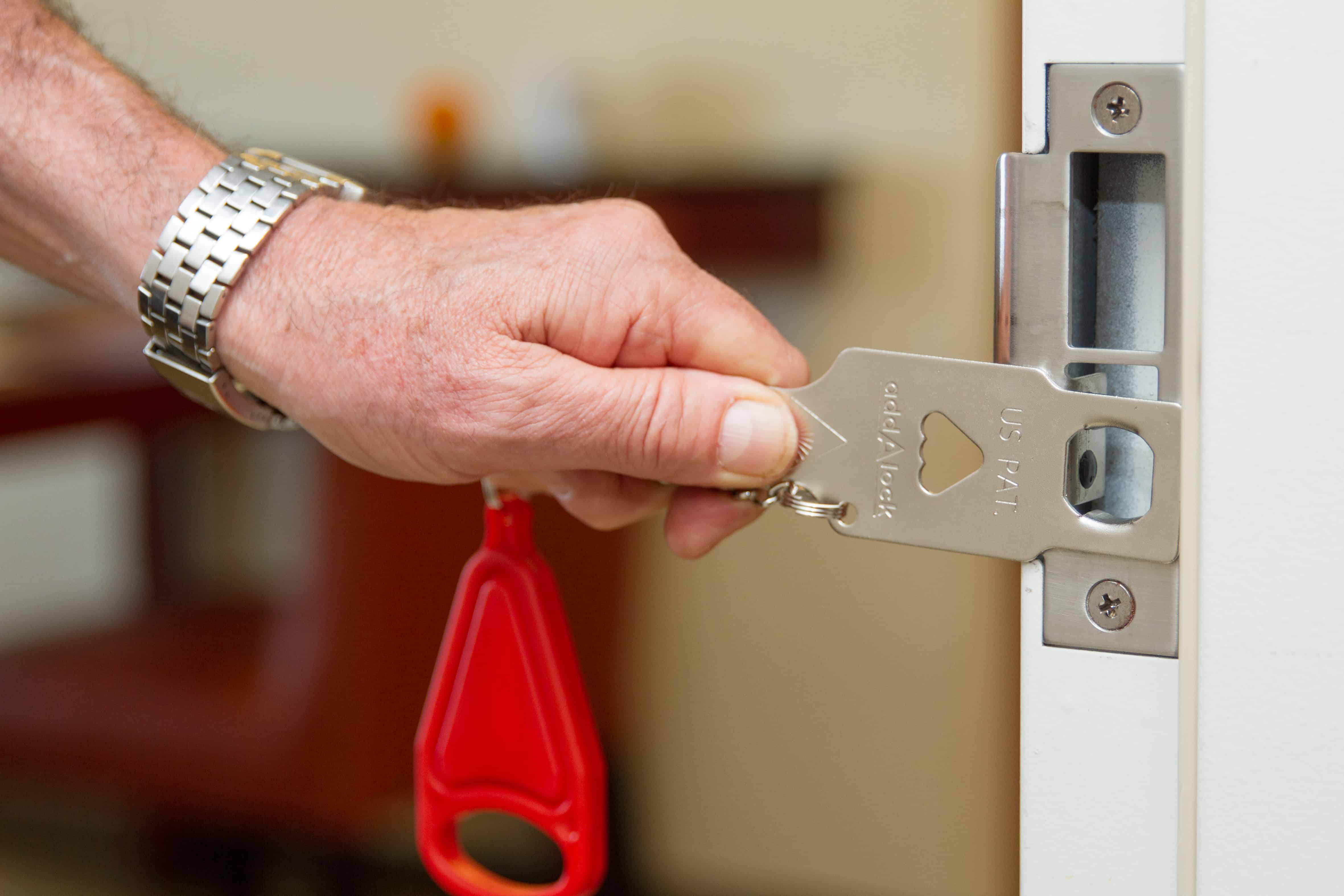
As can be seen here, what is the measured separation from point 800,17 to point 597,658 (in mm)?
863

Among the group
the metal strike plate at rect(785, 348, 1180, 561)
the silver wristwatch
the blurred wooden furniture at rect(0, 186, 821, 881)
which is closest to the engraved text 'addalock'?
the metal strike plate at rect(785, 348, 1180, 561)

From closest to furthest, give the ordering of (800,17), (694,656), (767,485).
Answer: (767,485) < (800,17) < (694,656)

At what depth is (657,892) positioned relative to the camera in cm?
170

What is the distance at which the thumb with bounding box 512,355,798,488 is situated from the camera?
423 millimetres

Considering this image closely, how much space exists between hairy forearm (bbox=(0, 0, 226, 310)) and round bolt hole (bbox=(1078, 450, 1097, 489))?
1.22 ft

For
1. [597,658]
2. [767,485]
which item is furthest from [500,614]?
[597,658]

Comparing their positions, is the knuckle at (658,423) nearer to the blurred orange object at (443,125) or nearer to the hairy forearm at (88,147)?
the hairy forearm at (88,147)

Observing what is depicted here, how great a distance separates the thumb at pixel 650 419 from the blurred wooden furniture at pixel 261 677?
619mm

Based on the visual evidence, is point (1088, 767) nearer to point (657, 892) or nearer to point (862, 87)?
point (862, 87)

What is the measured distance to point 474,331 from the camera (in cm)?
43

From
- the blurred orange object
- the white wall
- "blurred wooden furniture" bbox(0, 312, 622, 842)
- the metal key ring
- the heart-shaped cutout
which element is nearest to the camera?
the white wall

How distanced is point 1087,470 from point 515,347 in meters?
0.21

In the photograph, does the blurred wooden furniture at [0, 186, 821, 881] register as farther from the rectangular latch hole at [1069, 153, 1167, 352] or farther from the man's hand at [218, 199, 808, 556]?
the rectangular latch hole at [1069, 153, 1167, 352]

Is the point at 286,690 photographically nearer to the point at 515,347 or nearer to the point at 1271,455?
the point at 515,347
